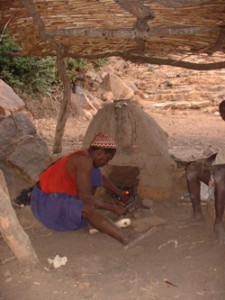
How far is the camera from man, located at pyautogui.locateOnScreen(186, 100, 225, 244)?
136 inches

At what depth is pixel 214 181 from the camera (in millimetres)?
3479

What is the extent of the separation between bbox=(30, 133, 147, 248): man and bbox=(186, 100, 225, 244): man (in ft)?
2.08

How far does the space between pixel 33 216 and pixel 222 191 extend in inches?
66.5

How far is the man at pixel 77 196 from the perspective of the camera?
3414 mm

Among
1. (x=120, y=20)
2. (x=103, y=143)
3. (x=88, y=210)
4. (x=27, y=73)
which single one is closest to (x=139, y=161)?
(x=103, y=143)

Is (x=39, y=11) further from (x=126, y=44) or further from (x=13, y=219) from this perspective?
(x=13, y=219)

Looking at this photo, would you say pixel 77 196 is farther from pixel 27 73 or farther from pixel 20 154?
pixel 27 73

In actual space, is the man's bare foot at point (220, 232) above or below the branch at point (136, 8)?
below

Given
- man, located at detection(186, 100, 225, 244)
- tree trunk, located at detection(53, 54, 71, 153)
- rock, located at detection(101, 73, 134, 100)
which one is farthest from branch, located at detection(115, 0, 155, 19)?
rock, located at detection(101, 73, 134, 100)

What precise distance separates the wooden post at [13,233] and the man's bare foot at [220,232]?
4.76 feet

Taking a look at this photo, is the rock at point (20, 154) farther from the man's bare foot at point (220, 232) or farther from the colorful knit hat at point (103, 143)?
the man's bare foot at point (220, 232)

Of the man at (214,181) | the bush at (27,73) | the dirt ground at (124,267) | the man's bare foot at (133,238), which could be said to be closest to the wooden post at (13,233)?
the dirt ground at (124,267)

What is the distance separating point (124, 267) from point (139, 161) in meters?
1.53

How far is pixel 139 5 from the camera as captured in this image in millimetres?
3244
